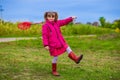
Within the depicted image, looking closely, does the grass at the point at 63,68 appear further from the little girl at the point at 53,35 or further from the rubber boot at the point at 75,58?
the little girl at the point at 53,35

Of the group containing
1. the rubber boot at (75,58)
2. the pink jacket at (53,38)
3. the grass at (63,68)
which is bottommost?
the grass at (63,68)

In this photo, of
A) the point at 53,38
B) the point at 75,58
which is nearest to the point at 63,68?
the point at 75,58

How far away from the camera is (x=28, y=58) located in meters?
12.6

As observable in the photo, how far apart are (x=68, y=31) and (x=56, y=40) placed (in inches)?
830

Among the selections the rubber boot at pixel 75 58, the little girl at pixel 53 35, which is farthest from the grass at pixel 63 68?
the little girl at pixel 53 35

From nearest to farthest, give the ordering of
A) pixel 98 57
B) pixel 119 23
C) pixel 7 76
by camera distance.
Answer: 1. pixel 7 76
2. pixel 98 57
3. pixel 119 23

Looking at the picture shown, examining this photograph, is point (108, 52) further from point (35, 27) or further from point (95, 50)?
point (35, 27)

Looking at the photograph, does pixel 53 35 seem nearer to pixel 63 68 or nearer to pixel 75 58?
pixel 75 58

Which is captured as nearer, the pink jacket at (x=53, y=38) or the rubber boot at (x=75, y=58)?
the pink jacket at (x=53, y=38)

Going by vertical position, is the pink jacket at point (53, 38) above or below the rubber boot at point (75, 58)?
above


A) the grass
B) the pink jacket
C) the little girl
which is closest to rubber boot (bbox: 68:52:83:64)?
the little girl

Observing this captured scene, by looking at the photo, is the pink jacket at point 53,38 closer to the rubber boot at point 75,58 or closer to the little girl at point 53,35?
the little girl at point 53,35

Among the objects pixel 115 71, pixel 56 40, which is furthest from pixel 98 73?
pixel 56 40

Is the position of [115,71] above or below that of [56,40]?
below
